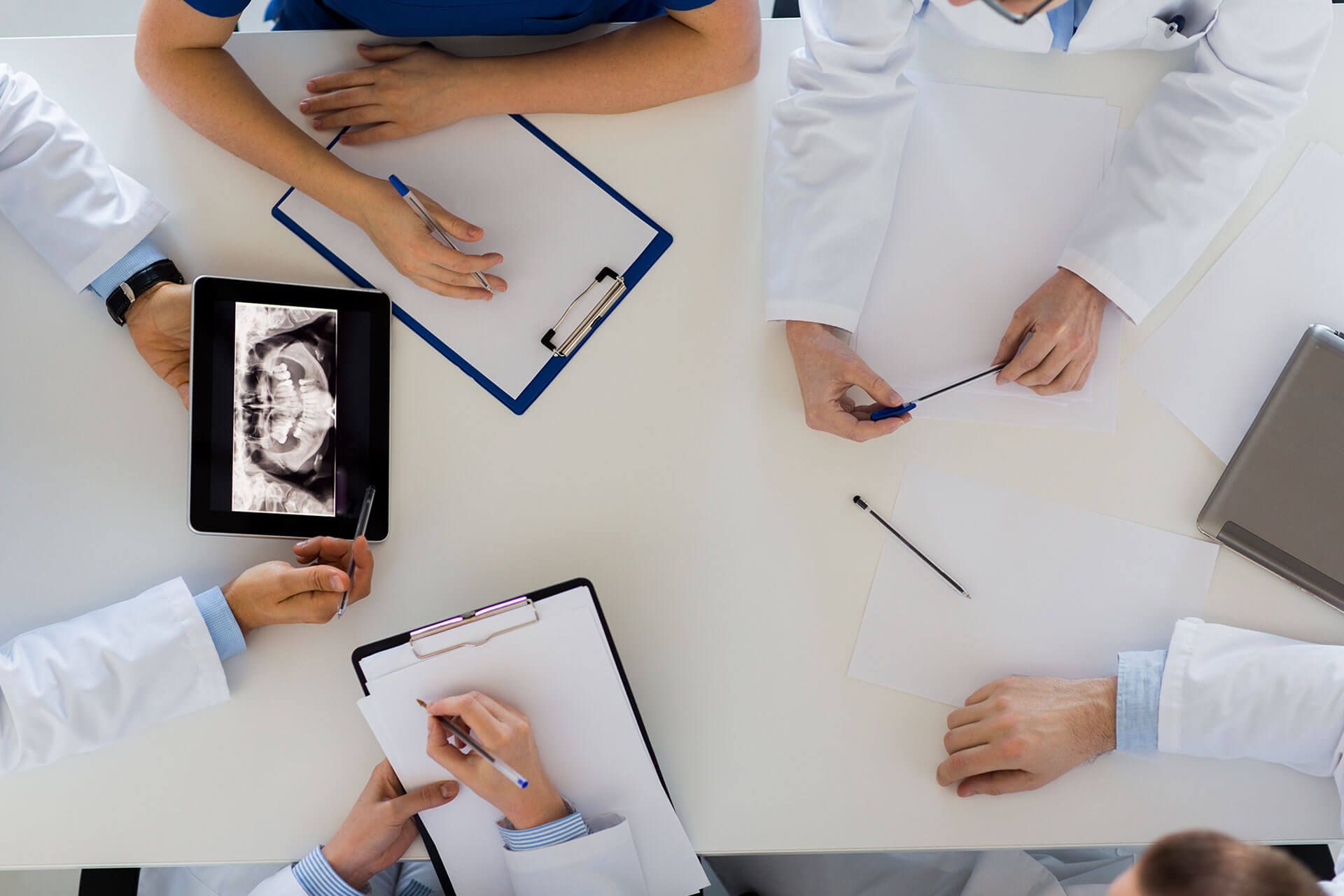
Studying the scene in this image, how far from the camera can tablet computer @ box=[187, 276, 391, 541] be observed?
1042 mm

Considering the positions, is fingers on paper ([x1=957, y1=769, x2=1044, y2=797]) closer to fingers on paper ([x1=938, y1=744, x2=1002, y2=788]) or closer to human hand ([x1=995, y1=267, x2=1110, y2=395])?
fingers on paper ([x1=938, y1=744, x2=1002, y2=788])

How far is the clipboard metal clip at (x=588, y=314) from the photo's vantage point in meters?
1.07

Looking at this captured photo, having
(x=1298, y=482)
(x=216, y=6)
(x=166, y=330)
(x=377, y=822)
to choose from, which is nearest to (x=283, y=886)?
(x=377, y=822)

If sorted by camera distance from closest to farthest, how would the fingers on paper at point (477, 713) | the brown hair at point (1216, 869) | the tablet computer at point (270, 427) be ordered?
1. the brown hair at point (1216, 869)
2. the fingers on paper at point (477, 713)
3. the tablet computer at point (270, 427)

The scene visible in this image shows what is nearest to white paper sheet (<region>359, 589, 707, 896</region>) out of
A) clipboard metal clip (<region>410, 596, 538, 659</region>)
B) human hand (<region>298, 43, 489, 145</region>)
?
clipboard metal clip (<region>410, 596, 538, 659</region>)

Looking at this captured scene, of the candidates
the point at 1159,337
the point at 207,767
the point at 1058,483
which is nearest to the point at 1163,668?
the point at 1058,483

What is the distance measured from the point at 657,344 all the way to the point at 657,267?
9 cm

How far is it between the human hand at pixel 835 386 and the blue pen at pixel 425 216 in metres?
0.34

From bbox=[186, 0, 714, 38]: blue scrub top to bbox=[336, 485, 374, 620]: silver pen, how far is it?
21.4 inches

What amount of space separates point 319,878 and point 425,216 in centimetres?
70

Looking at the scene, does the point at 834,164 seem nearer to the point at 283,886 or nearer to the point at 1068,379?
the point at 1068,379

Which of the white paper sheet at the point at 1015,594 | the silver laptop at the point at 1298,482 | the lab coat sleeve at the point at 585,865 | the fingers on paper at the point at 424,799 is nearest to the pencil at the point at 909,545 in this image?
the white paper sheet at the point at 1015,594

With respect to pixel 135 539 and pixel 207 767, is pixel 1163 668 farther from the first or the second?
pixel 135 539

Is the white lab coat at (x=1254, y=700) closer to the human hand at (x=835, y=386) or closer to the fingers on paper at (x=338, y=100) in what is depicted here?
the human hand at (x=835, y=386)
